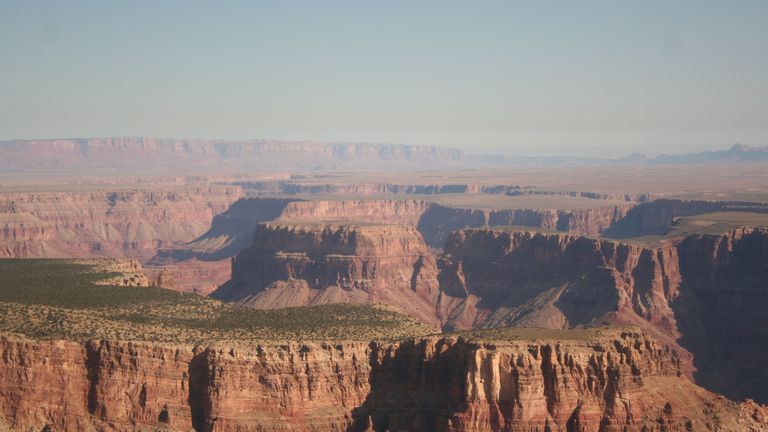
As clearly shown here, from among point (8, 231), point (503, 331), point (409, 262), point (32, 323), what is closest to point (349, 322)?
point (503, 331)

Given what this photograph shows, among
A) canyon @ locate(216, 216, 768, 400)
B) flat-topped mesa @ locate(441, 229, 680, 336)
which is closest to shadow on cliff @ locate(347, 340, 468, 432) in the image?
canyon @ locate(216, 216, 768, 400)

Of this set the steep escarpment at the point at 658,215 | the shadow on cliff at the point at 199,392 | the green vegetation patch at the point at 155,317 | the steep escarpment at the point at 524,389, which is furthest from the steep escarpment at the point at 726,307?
the shadow on cliff at the point at 199,392

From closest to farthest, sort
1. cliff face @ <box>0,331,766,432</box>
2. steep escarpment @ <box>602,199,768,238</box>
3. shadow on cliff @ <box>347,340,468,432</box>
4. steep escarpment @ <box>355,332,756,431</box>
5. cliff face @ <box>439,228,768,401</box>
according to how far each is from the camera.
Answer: steep escarpment @ <box>355,332,756,431</box> < cliff face @ <box>0,331,766,432</box> < shadow on cliff @ <box>347,340,468,432</box> < cliff face @ <box>439,228,768,401</box> < steep escarpment @ <box>602,199,768,238</box>

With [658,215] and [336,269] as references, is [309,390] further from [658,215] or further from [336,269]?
[658,215]

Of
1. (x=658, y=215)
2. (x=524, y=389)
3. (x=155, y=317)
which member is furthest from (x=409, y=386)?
(x=658, y=215)

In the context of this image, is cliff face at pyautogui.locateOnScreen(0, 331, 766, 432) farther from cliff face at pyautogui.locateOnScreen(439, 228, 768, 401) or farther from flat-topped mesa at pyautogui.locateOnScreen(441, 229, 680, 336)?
flat-topped mesa at pyautogui.locateOnScreen(441, 229, 680, 336)
